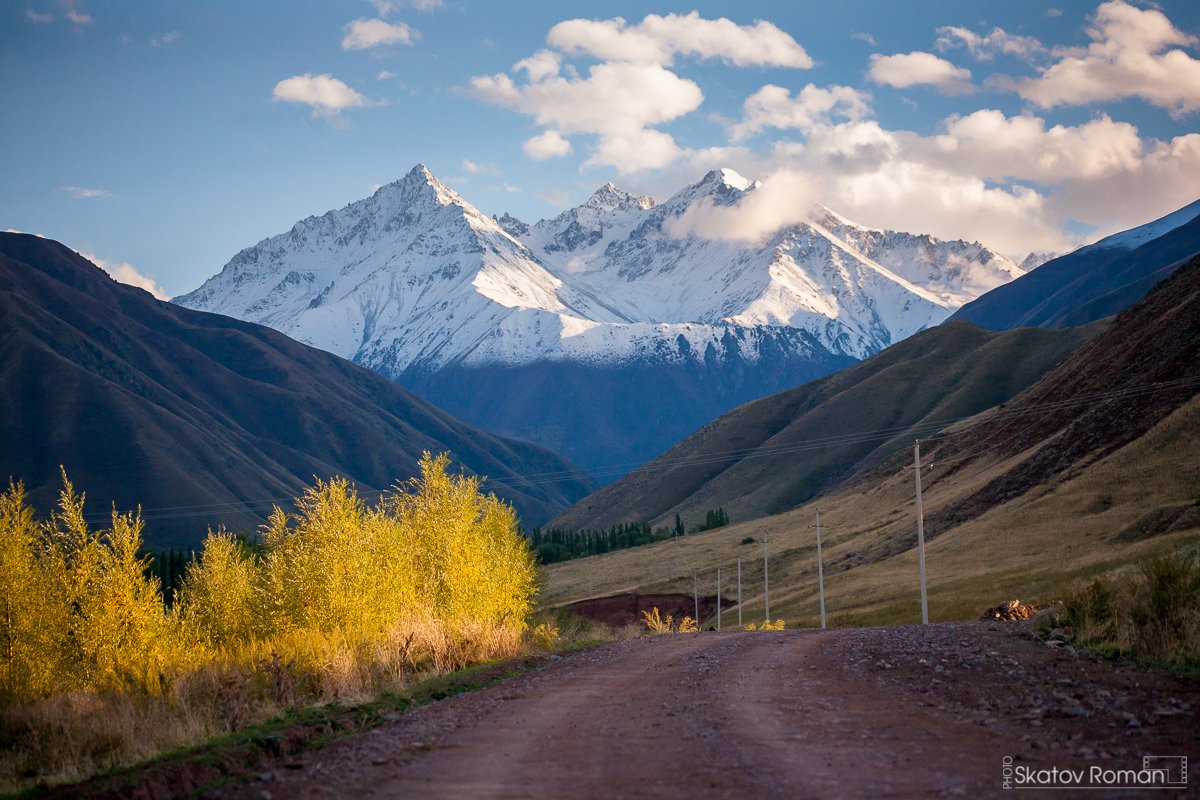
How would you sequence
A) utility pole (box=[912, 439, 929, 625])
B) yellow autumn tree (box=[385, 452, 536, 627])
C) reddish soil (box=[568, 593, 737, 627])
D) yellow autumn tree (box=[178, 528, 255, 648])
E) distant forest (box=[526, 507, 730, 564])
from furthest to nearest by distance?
distant forest (box=[526, 507, 730, 564]) → reddish soil (box=[568, 593, 737, 627]) → utility pole (box=[912, 439, 929, 625]) → yellow autumn tree (box=[178, 528, 255, 648]) → yellow autumn tree (box=[385, 452, 536, 627])

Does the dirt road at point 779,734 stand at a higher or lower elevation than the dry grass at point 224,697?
higher

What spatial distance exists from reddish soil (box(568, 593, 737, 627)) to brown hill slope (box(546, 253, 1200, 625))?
10.4 ft

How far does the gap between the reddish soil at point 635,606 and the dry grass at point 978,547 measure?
85.2 inches

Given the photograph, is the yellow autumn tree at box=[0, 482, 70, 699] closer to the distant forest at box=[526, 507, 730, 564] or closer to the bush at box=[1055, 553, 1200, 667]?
the bush at box=[1055, 553, 1200, 667]

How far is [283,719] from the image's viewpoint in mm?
19938

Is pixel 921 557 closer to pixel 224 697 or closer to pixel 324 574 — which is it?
pixel 324 574

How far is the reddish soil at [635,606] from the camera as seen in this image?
108875 mm

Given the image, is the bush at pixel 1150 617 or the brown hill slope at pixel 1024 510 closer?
the bush at pixel 1150 617

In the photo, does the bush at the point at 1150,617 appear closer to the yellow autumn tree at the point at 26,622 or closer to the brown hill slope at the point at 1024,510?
A: the brown hill slope at the point at 1024,510

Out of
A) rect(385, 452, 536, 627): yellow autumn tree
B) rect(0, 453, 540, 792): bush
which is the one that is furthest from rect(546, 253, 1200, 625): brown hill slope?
rect(0, 453, 540, 792): bush

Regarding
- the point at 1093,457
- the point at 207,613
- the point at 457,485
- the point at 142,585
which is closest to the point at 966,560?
the point at 1093,457

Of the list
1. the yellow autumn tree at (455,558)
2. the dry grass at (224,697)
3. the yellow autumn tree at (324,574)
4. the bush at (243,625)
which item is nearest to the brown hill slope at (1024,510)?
the yellow autumn tree at (455,558)

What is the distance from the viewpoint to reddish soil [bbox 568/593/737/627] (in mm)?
108875

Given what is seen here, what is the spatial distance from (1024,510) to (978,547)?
7287mm
